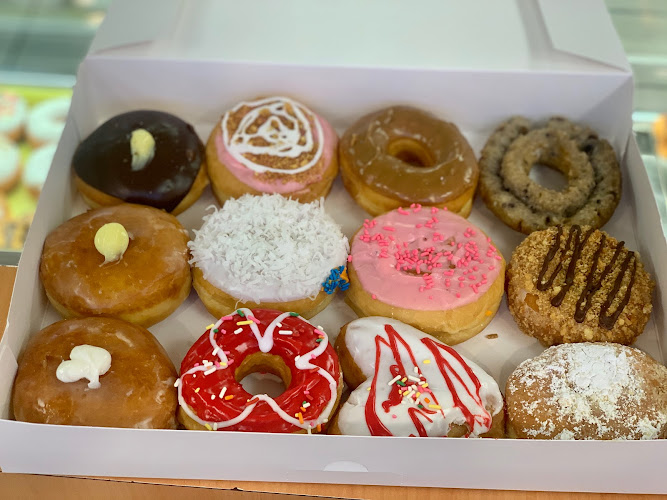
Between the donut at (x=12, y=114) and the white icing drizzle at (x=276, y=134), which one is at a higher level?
the white icing drizzle at (x=276, y=134)

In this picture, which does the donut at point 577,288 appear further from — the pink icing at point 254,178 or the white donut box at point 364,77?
the pink icing at point 254,178

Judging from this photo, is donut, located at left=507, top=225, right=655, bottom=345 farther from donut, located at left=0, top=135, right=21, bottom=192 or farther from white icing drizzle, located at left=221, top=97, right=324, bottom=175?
donut, located at left=0, top=135, right=21, bottom=192

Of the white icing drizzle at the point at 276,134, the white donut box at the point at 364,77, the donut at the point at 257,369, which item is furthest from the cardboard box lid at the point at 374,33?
the donut at the point at 257,369

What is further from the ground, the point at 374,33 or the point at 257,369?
the point at 374,33

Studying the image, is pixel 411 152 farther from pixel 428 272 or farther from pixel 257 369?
pixel 257 369

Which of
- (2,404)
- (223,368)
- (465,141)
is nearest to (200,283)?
(223,368)

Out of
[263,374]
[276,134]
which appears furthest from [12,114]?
[263,374]

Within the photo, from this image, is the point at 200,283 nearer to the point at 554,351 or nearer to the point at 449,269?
the point at 449,269
